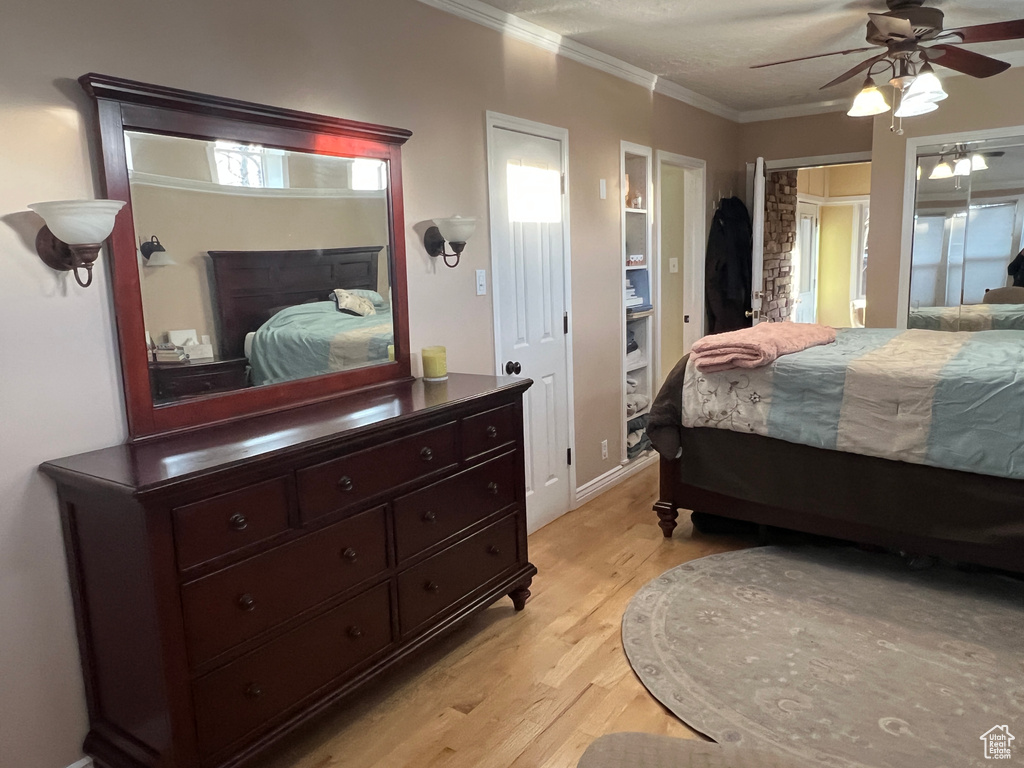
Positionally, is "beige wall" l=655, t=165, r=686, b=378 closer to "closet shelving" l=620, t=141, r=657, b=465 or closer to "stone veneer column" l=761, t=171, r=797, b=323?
"closet shelving" l=620, t=141, r=657, b=465

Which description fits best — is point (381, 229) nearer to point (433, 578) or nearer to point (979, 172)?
point (433, 578)

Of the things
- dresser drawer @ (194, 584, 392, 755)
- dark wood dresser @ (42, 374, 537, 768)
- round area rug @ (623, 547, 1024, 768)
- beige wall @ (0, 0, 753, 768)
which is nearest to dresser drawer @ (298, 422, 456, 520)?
dark wood dresser @ (42, 374, 537, 768)

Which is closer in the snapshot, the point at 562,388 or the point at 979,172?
the point at 562,388

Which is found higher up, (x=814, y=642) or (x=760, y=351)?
(x=760, y=351)

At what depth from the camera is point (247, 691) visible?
1.81 meters

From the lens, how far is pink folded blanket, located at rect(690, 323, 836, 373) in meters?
3.02

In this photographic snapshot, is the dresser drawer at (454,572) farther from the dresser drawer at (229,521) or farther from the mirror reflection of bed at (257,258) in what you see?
the mirror reflection of bed at (257,258)

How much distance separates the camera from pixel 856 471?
9.37 feet

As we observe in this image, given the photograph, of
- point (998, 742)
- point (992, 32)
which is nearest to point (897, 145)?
point (992, 32)

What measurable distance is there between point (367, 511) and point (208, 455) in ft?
1.65

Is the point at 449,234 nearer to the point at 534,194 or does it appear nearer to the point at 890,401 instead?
the point at 534,194

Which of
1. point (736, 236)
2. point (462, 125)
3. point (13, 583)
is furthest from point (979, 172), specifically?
point (13, 583)

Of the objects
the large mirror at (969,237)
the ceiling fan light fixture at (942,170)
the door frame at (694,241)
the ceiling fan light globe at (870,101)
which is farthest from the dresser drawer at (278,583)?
the ceiling fan light fixture at (942,170)

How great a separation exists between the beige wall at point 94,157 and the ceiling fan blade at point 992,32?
1.80 meters
